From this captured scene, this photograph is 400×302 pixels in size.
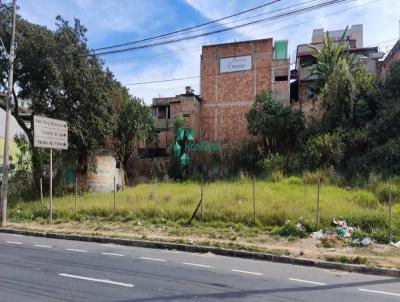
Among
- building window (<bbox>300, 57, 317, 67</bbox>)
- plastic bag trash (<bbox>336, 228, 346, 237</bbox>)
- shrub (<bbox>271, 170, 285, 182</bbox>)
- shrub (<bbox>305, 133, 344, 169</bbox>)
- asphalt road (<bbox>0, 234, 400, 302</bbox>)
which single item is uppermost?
building window (<bbox>300, 57, 317, 67</bbox>)

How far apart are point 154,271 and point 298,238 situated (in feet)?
20.8

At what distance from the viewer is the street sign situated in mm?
19641

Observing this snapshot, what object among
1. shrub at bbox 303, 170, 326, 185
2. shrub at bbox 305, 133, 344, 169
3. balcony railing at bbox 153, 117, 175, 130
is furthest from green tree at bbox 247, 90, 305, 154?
balcony railing at bbox 153, 117, 175, 130

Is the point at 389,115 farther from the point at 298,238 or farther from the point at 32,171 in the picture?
the point at 32,171

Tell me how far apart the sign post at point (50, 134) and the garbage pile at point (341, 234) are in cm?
1131

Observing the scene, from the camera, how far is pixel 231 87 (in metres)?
39.0

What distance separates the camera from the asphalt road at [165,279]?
7.84 m

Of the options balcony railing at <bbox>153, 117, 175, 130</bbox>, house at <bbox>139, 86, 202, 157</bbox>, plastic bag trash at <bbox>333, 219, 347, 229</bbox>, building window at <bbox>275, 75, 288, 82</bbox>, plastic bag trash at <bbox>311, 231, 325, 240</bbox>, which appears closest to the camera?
plastic bag trash at <bbox>311, 231, 325, 240</bbox>

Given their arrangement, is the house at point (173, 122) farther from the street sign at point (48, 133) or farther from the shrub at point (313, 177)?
the street sign at point (48, 133)

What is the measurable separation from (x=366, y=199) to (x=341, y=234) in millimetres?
3773

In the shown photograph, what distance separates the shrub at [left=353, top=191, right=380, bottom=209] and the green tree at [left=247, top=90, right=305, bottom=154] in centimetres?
1151

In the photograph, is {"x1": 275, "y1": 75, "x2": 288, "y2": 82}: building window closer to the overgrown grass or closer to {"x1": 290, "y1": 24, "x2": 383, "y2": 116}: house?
{"x1": 290, "y1": 24, "x2": 383, "y2": 116}: house

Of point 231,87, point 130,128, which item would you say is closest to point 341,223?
point 130,128

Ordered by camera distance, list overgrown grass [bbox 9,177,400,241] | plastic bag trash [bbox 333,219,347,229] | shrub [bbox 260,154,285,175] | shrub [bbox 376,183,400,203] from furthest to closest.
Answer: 1. shrub [bbox 260,154,285,175]
2. shrub [bbox 376,183,400,203]
3. overgrown grass [bbox 9,177,400,241]
4. plastic bag trash [bbox 333,219,347,229]
